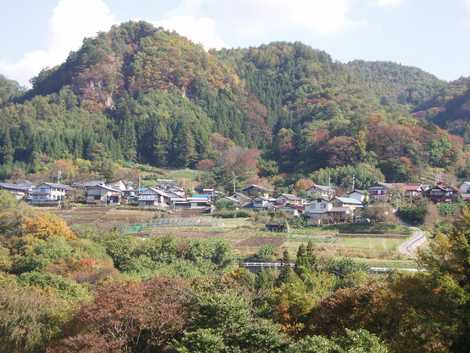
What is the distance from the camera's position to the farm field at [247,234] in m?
28.0

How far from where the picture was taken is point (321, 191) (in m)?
43.5

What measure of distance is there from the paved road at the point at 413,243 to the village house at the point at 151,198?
18295 mm

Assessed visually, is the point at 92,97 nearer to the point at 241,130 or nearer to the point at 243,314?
the point at 241,130

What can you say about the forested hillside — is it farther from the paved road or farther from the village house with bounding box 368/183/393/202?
the paved road

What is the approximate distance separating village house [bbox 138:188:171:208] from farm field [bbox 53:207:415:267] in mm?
2980

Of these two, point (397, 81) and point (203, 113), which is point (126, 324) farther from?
point (397, 81)

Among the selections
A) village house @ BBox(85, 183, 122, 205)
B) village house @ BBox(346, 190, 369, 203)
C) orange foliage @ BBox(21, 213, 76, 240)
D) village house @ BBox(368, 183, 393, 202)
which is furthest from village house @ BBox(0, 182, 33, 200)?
village house @ BBox(368, 183, 393, 202)

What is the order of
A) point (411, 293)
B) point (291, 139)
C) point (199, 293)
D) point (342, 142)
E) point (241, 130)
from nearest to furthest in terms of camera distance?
point (411, 293), point (199, 293), point (342, 142), point (291, 139), point (241, 130)

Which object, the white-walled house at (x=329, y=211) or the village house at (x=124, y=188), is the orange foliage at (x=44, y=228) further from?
the village house at (x=124, y=188)

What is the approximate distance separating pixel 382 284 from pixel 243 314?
3275 mm

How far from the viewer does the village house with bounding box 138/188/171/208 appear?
A: 146 feet

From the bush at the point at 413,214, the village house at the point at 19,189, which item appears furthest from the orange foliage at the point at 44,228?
the village house at the point at 19,189

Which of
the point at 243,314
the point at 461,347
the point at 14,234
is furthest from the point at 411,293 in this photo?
the point at 14,234

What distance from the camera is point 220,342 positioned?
11000mm
